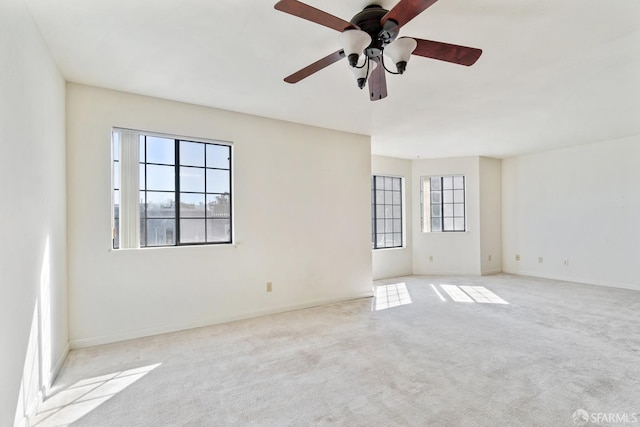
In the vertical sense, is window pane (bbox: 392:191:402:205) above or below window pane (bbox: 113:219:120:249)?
above

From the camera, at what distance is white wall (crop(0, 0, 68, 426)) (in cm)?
163

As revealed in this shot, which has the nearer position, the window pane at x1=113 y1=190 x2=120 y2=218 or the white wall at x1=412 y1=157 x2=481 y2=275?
the window pane at x1=113 y1=190 x2=120 y2=218

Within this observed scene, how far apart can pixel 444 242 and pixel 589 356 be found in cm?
406

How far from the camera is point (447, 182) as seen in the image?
22.8 feet

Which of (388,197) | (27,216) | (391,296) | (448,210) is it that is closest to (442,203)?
(448,210)

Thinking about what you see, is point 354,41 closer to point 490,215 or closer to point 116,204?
point 116,204

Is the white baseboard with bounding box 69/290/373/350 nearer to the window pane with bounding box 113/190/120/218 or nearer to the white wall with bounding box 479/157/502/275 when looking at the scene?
the window pane with bounding box 113/190/120/218

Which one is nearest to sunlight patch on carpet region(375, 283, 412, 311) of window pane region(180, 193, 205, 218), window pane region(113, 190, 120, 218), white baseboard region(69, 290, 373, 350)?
white baseboard region(69, 290, 373, 350)

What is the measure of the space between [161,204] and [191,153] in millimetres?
677

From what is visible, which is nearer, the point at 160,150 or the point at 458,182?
the point at 160,150

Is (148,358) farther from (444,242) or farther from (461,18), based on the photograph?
(444,242)

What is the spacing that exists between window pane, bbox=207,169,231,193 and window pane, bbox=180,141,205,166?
0.17 metres

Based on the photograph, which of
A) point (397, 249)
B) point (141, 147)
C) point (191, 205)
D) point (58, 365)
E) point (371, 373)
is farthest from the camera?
point (397, 249)

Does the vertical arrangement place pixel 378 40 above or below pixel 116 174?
above
